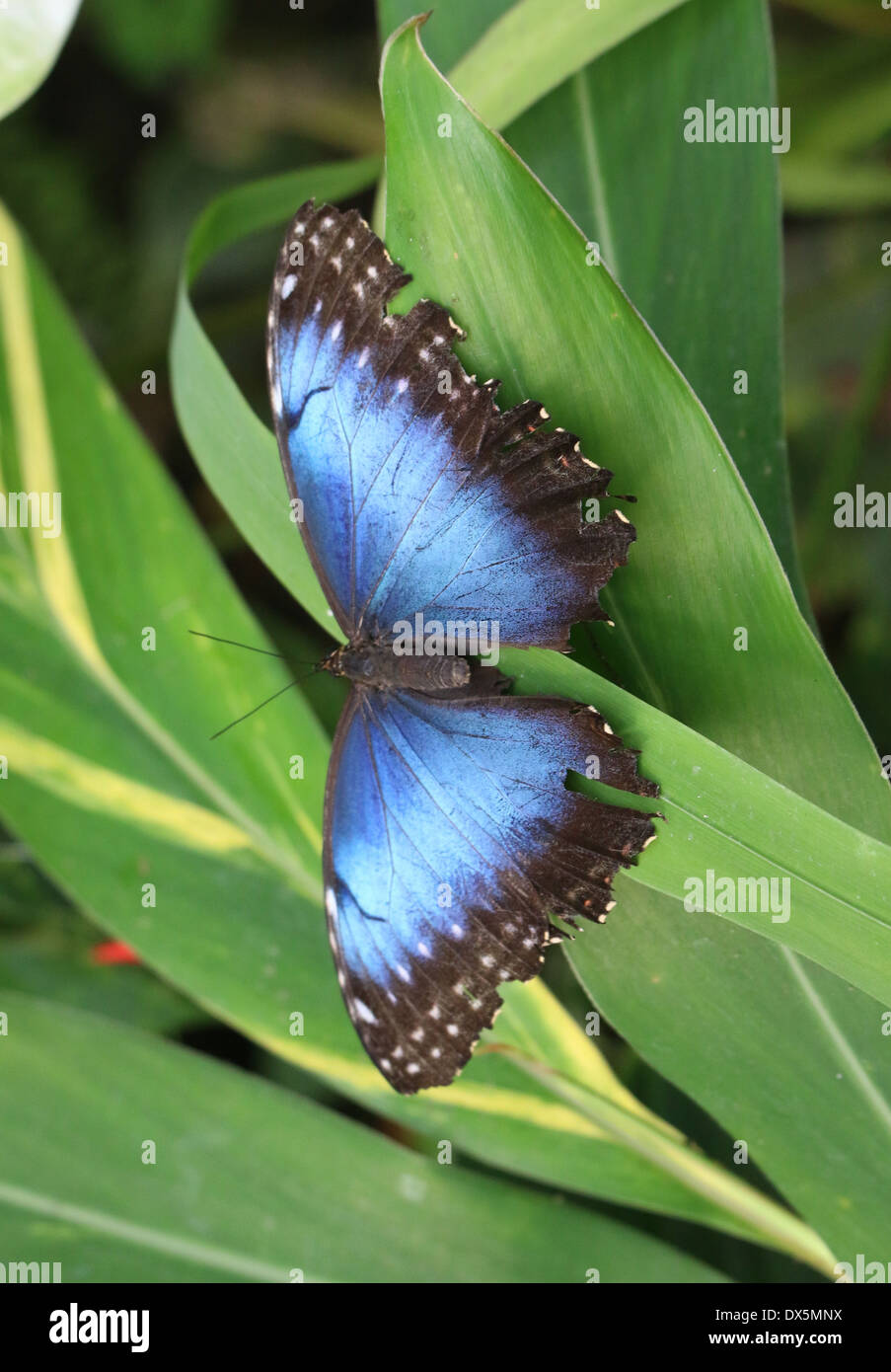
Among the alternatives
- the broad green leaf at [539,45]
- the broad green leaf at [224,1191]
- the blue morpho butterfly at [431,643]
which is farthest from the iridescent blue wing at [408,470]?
the broad green leaf at [224,1191]

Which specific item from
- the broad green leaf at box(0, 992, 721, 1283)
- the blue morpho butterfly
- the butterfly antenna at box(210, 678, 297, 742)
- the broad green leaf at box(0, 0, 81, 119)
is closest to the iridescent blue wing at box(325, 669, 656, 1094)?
the blue morpho butterfly

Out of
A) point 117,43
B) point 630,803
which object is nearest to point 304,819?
point 630,803

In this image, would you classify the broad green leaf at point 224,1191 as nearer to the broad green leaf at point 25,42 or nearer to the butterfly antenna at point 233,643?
the butterfly antenna at point 233,643

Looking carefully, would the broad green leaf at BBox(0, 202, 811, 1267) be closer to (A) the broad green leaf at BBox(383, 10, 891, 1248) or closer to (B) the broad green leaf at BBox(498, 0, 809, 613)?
(A) the broad green leaf at BBox(383, 10, 891, 1248)

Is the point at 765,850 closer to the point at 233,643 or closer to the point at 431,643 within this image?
the point at 431,643

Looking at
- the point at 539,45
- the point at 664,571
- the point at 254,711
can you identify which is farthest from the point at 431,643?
the point at 539,45

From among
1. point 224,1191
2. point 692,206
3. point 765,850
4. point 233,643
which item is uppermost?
point 692,206
